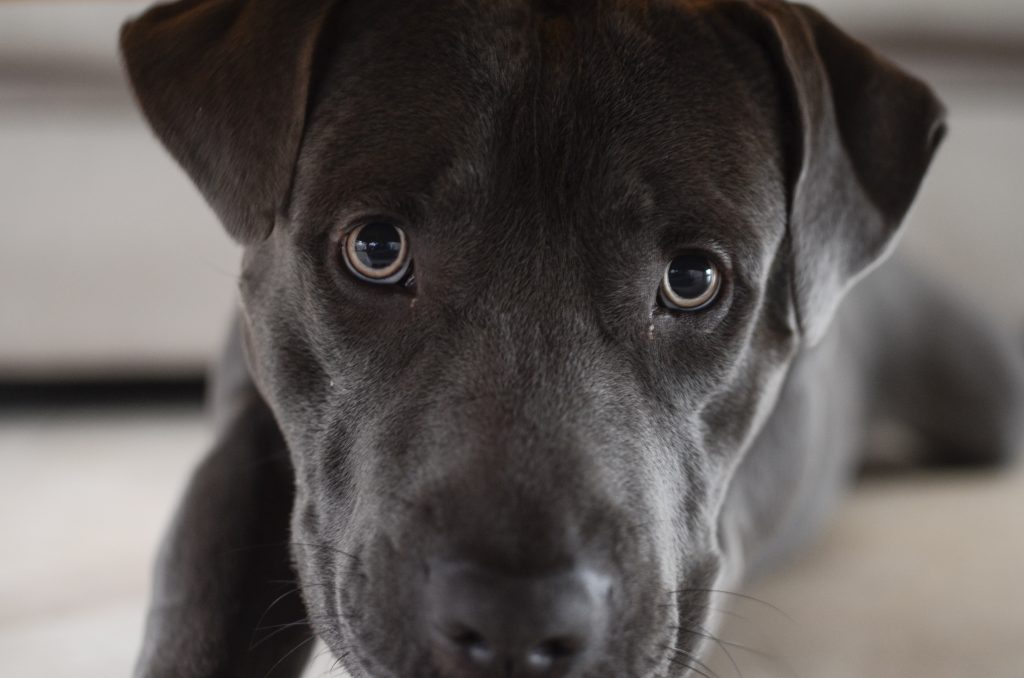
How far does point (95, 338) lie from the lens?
302cm

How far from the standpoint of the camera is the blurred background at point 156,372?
1.83 metres

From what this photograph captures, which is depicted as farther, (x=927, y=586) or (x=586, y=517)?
(x=927, y=586)

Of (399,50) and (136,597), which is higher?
(399,50)

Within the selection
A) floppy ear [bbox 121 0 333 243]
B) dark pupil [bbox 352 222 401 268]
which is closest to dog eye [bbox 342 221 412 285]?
dark pupil [bbox 352 222 401 268]

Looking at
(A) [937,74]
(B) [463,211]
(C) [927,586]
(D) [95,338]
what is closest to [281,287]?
(B) [463,211]

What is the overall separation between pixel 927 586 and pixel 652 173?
44.7 inches

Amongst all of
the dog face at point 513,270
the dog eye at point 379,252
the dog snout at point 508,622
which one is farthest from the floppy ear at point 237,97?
the dog snout at point 508,622

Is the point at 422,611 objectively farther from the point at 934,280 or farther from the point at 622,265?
the point at 934,280

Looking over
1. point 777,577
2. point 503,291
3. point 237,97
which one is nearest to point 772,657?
point 777,577

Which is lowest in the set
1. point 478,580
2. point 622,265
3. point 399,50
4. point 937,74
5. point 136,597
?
point 136,597

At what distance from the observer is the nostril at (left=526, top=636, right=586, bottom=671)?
1.07m

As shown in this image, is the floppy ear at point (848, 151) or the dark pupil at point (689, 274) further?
the floppy ear at point (848, 151)

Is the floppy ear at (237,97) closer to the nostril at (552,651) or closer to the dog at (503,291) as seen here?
the dog at (503,291)

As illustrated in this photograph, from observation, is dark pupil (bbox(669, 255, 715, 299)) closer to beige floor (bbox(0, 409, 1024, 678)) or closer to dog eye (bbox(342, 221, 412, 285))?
dog eye (bbox(342, 221, 412, 285))
